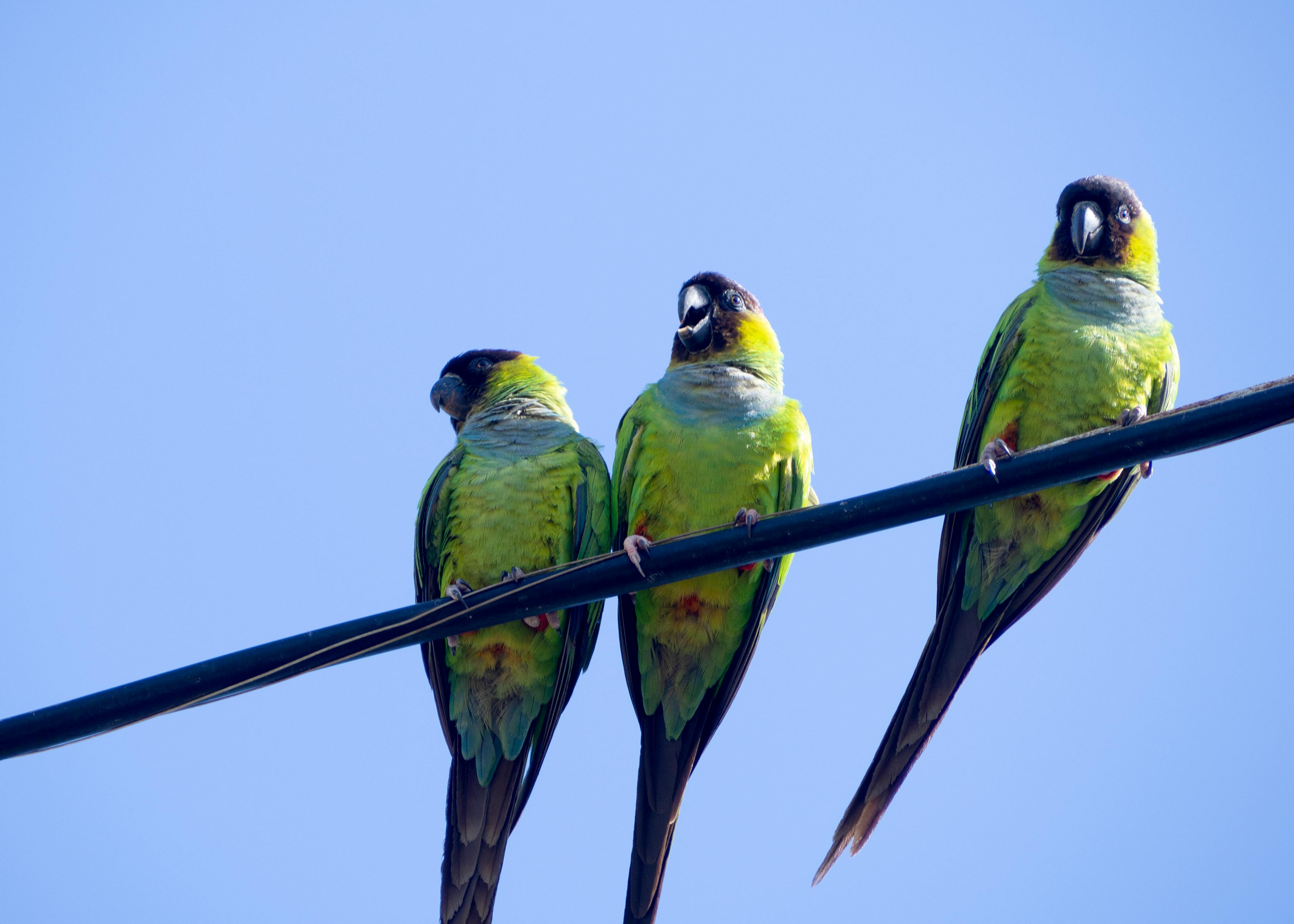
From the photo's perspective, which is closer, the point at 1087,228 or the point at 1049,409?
the point at 1049,409

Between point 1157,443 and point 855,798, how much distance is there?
2353 millimetres

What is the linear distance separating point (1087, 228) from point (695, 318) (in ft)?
7.51

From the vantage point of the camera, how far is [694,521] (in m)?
5.84

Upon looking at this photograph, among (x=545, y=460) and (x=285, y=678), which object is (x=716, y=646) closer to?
(x=545, y=460)

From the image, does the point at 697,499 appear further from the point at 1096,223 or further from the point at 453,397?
the point at 1096,223

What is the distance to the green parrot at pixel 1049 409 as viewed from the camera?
564cm

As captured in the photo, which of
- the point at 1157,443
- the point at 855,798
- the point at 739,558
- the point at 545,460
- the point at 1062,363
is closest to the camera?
the point at 1157,443

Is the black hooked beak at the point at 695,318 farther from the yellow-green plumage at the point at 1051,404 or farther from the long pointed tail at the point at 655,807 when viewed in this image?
the long pointed tail at the point at 655,807

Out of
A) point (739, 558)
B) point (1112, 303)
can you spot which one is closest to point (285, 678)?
point (739, 558)

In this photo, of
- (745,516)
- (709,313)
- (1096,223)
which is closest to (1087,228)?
(1096,223)

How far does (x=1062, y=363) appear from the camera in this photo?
5668mm

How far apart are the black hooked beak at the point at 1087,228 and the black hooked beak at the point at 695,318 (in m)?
2.12

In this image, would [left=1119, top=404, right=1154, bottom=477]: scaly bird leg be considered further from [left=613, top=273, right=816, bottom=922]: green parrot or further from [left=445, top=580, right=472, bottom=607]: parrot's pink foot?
[left=445, top=580, right=472, bottom=607]: parrot's pink foot

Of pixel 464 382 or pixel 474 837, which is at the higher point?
pixel 464 382
